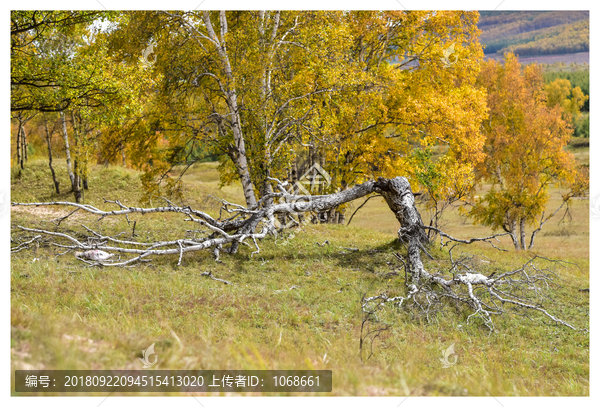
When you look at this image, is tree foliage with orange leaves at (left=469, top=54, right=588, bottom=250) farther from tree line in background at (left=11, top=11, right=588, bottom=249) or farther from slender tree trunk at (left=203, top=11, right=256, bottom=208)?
slender tree trunk at (left=203, top=11, right=256, bottom=208)

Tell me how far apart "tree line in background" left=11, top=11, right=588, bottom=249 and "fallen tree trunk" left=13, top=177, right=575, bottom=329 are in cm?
176

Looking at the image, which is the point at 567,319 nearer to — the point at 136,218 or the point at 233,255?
the point at 233,255

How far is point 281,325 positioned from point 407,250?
5047 millimetres

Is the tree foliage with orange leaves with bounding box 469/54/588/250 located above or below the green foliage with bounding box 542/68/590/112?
below

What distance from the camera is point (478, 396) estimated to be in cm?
391

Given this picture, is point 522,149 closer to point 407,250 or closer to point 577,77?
point 407,250

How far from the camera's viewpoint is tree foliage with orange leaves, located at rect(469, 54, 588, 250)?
2222cm

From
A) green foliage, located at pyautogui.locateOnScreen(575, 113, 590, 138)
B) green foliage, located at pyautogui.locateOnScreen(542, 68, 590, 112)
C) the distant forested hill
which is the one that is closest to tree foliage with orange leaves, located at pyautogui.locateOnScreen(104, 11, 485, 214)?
the distant forested hill

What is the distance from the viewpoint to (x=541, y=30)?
12016 mm

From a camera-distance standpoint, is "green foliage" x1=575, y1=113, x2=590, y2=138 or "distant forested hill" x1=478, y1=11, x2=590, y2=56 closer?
"distant forested hill" x1=478, y1=11, x2=590, y2=56

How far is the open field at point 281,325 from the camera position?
13.1 feet

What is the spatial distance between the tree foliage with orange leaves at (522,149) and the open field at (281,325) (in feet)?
39.1
